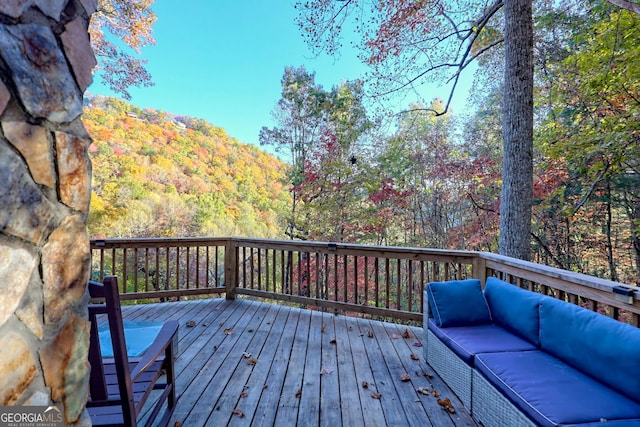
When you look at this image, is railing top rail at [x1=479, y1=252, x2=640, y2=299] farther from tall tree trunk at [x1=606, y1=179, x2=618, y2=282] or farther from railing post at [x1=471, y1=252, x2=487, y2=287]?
tall tree trunk at [x1=606, y1=179, x2=618, y2=282]

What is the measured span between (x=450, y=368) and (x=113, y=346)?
2242 mm

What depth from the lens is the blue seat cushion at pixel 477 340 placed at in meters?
2.01

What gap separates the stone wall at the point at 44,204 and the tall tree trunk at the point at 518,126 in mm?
4205

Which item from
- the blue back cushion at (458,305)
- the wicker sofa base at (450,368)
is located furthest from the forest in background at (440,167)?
the wicker sofa base at (450,368)

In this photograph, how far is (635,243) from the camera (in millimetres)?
5598

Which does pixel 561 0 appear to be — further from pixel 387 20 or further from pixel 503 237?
pixel 503 237

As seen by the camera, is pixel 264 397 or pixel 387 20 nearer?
pixel 264 397

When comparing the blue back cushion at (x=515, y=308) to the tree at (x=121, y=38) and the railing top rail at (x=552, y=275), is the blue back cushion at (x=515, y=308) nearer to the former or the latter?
the railing top rail at (x=552, y=275)

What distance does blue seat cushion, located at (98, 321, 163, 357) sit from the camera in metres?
2.08

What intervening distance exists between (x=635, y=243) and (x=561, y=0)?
188 inches

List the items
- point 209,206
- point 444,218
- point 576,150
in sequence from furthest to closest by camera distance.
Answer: point 209,206 → point 444,218 → point 576,150

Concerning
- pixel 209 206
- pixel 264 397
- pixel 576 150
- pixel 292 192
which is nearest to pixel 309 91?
pixel 292 192

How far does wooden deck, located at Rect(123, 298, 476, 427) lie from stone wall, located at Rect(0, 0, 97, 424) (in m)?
1.38

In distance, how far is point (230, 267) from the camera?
14.9 ft
